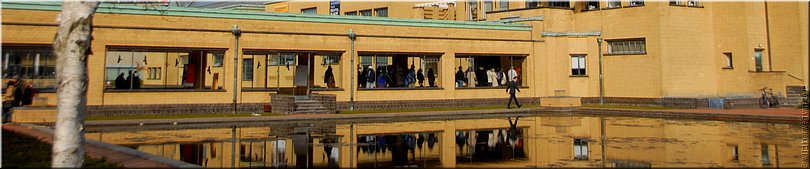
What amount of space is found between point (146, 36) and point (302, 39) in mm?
6677

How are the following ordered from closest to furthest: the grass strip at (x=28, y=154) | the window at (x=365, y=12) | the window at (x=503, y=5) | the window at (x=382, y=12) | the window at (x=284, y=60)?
the grass strip at (x=28, y=154)
the window at (x=284, y=60)
the window at (x=503, y=5)
the window at (x=382, y=12)
the window at (x=365, y=12)

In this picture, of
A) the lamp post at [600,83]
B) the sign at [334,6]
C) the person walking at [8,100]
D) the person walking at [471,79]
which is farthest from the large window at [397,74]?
the sign at [334,6]

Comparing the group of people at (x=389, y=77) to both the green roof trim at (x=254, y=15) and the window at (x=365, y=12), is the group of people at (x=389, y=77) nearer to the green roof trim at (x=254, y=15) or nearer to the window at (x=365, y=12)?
the green roof trim at (x=254, y=15)

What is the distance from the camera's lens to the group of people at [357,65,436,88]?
30.4 meters

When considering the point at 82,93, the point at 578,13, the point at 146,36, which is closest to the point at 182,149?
the point at 82,93

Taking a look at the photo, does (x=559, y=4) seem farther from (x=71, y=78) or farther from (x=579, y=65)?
(x=71, y=78)

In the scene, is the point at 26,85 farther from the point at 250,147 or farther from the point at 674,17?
the point at 674,17

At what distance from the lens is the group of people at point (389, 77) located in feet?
99.8

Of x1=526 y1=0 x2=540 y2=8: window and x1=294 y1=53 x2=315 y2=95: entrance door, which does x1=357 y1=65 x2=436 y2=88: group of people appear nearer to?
x1=294 y1=53 x2=315 y2=95: entrance door

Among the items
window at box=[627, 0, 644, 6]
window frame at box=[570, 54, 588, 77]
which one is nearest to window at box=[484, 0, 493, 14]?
window frame at box=[570, 54, 588, 77]

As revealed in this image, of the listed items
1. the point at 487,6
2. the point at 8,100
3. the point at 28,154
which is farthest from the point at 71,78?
the point at 487,6

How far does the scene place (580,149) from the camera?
13289 millimetres

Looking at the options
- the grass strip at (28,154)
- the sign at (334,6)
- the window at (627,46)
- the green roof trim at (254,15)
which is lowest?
the grass strip at (28,154)

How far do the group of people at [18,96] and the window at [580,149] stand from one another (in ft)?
59.7
